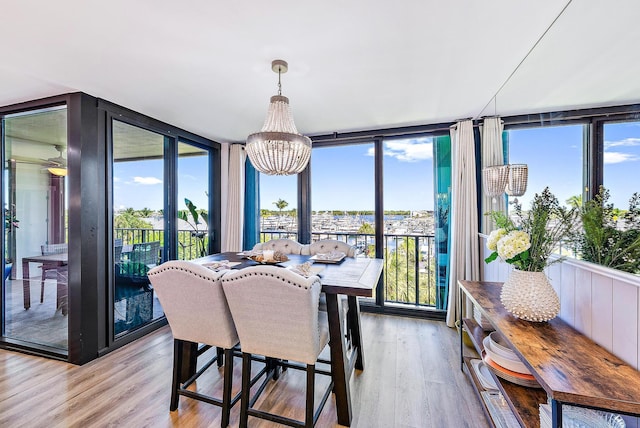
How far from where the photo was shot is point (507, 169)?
2.59m

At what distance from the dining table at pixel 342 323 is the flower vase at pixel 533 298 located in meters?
0.78

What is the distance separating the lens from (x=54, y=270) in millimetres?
2777

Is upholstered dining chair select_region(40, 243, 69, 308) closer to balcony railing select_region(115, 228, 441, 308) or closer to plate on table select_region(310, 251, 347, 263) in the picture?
balcony railing select_region(115, 228, 441, 308)

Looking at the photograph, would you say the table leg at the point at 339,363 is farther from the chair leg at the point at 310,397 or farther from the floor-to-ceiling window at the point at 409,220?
the floor-to-ceiling window at the point at 409,220

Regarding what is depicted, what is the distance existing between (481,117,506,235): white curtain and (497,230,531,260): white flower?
1.45 metres

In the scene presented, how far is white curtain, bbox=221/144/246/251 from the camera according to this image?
4281 millimetres

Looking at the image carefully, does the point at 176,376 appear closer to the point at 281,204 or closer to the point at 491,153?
the point at 281,204

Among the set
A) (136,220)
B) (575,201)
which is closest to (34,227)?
(136,220)

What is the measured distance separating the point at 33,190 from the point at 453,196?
4.52m

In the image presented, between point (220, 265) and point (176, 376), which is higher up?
point (220, 265)

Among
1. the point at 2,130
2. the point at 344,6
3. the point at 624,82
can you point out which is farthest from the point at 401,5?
the point at 2,130

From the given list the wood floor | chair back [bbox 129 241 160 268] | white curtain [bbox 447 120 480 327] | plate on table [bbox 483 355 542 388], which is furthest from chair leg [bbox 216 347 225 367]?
white curtain [bbox 447 120 480 327]

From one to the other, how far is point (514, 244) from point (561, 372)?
0.63 metres

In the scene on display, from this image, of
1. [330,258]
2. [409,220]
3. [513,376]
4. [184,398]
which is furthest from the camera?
[409,220]
